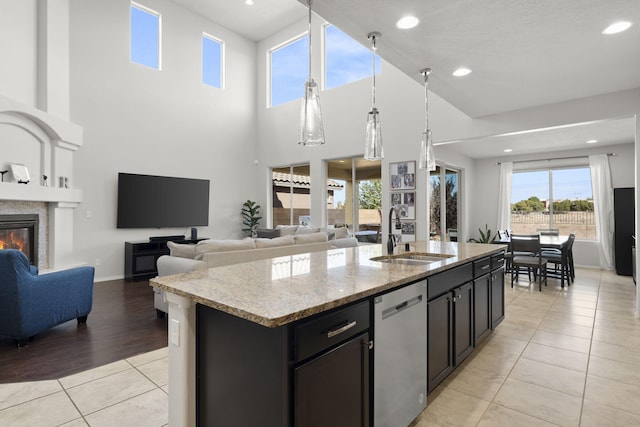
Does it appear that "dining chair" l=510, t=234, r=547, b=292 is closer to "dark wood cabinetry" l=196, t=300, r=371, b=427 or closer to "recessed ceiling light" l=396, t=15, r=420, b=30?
"recessed ceiling light" l=396, t=15, r=420, b=30

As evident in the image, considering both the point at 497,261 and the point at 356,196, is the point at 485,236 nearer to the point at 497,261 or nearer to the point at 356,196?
the point at 356,196

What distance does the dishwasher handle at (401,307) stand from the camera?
171cm

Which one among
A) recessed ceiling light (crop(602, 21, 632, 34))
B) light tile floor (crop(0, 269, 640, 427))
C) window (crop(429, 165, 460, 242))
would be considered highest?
recessed ceiling light (crop(602, 21, 632, 34))

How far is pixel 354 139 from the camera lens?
7.29 m

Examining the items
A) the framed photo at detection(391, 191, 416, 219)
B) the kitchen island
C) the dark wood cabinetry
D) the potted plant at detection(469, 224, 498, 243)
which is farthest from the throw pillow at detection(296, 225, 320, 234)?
the dark wood cabinetry

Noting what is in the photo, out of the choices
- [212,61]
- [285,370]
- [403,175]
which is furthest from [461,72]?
[212,61]

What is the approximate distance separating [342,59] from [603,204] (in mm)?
6522

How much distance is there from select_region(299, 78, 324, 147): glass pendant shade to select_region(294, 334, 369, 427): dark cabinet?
1.33m

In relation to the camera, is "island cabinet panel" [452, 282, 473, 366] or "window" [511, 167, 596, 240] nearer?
"island cabinet panel" [452, 282, 473, 366]

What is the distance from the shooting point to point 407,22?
2.52 metres

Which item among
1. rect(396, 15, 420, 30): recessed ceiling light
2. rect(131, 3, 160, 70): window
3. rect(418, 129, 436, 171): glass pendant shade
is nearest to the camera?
rect(396, 15, 420, 30): recessed ceiling light

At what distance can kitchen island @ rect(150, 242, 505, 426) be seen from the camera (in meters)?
1.21

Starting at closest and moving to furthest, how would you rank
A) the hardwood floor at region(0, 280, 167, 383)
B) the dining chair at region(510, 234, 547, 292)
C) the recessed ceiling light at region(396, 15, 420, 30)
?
the recessed ceiling light at region(396, 15, 420, 30)
the hardwood floor at region(0, 280, 167, 383)
the dining chair at region(510, 234, 547, 292)

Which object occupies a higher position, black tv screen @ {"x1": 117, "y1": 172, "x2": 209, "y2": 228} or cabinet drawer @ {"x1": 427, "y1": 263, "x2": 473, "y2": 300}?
black tv screen @ {"x1": 117, "y1": 172, "x2": 209, "y2": 228}
